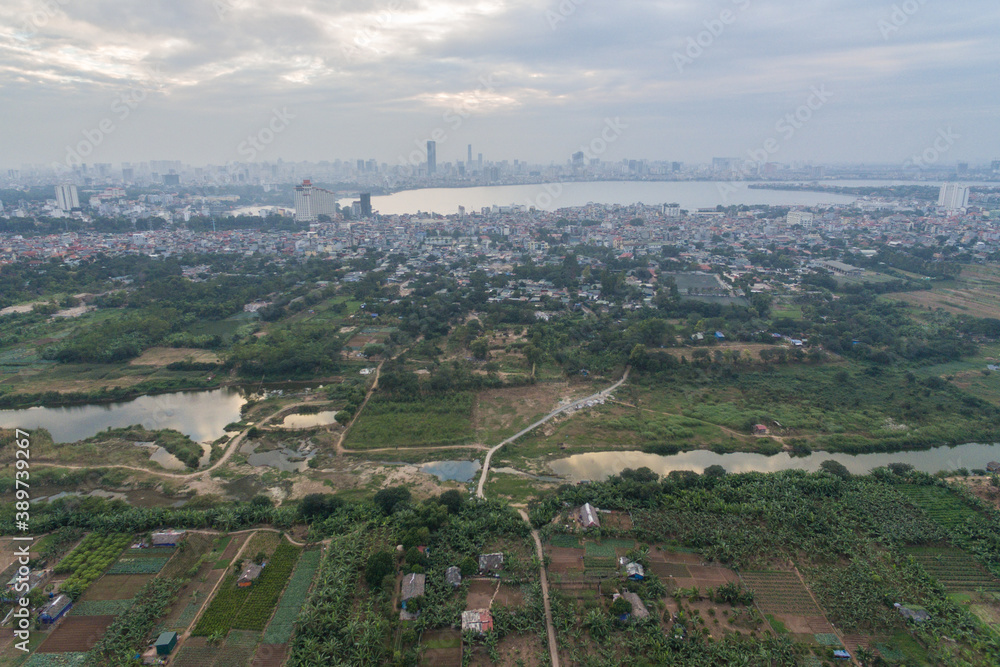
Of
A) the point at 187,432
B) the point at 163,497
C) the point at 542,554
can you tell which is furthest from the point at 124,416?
the point at 542,554

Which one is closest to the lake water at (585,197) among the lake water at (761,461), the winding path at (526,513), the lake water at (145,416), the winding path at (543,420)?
the lake water at (145,416)

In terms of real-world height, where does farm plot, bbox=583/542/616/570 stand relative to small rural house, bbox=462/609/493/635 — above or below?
above

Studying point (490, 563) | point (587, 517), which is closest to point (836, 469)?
point (587, 517)

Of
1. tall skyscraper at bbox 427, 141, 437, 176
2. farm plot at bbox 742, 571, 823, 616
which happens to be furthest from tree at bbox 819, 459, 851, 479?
tall skyscraper at bbox 427, 141, 437, 176

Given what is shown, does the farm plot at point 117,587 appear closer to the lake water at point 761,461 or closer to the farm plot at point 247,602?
the farm plot at point 247,602

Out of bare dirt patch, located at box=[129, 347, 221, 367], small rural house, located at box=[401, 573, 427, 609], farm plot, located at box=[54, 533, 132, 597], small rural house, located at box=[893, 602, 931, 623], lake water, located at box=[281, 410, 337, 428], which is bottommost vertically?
small rural house, located at box=[893, 602, 931, 623]

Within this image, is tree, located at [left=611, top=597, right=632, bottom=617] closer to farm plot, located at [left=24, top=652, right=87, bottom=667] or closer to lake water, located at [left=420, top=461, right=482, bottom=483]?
lake water, located at [left=420, top=461, right=482, bottom=483]

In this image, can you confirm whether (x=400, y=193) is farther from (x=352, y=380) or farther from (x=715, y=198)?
(x=352, y=380)
